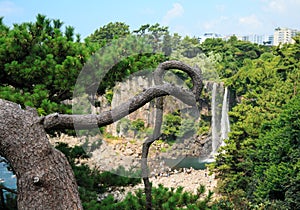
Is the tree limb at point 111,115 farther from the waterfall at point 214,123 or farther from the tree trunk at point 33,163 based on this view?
the waterfall at point 214,123

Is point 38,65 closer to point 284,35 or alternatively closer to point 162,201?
point 162,201

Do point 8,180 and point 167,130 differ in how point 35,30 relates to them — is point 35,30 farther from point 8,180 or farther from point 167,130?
point 8,180

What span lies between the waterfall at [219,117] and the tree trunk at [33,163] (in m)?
15.5

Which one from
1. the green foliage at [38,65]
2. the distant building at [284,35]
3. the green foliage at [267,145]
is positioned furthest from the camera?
the distant building at [284,35]

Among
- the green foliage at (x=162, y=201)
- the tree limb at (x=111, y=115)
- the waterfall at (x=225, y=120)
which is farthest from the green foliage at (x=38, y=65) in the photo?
the waterfall at (x=225, y=120)

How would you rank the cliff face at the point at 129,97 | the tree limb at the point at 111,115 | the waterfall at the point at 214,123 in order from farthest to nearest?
1. the waterfall at the point at 214,123
2. the cliff face at the point at 129,97
3. the tree limb at the point at 111,115

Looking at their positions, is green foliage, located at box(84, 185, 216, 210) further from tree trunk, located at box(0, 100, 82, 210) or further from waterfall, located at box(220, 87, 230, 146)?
waterfall, located at box(220, 87, 230, 146)

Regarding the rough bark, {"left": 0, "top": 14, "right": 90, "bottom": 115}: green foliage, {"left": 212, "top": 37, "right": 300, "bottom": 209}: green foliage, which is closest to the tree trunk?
the rough bark

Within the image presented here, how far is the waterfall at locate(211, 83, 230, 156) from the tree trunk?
1551cm

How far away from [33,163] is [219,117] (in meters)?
16.6

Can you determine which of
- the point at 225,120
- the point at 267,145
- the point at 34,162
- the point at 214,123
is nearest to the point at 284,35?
the point at 225,120

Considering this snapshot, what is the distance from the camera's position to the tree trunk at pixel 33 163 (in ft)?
5.69

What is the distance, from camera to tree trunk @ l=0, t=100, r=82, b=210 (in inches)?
68.3

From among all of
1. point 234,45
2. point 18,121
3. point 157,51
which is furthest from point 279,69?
point 18,121
